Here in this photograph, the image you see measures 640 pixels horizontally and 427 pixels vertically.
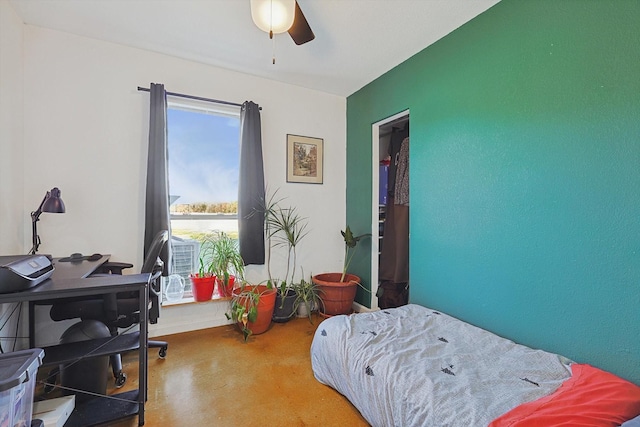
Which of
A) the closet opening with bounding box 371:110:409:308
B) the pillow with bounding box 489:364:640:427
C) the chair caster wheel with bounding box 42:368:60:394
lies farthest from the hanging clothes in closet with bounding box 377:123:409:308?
the chair caster wheel with bounding box 42:368:60:394

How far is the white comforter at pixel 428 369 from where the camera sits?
1208mm

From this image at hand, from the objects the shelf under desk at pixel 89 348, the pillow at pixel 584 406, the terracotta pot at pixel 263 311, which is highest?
the shelf under desk at pixel 89 348

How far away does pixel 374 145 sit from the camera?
3.05m

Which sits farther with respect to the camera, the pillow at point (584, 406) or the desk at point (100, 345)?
the desk at point (100, 345)

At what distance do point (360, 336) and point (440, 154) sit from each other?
1.52m

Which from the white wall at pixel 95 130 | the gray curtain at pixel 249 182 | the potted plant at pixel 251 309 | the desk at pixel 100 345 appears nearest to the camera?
the desk at pixel 100 345

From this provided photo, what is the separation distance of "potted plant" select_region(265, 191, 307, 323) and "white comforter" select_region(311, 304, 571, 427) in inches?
38.0

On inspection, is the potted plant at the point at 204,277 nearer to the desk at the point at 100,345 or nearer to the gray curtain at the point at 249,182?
the gray curtain at the point at 249,182

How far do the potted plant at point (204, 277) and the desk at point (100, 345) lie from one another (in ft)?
3.22

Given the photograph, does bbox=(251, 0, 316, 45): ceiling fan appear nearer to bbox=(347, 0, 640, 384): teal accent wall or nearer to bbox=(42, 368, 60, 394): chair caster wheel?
bbox=(347, 0, 640, 384): teal accent wall

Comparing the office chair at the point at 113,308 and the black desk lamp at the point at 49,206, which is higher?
the black desk lamp at the point at 49,206

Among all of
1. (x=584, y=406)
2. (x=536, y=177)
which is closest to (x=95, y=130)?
(x=536, y=177)

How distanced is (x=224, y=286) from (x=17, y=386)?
1739 mm

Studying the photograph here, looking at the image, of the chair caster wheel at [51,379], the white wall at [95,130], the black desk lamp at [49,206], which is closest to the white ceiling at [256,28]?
the white wall at [95,130]
